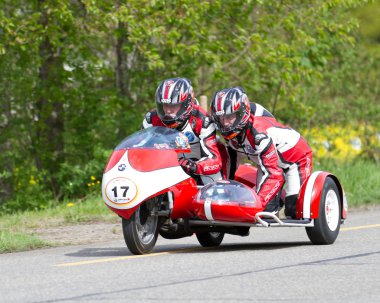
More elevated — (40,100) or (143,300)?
(40,100)

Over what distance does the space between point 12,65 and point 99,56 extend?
9.23ft

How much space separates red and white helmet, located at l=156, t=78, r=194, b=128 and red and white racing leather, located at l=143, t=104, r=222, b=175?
0.50ft

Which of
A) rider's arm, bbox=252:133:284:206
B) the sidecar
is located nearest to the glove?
the sidecar

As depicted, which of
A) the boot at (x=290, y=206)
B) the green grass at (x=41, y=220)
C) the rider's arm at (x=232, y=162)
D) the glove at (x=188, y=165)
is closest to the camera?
the glove at (x=188, y=165)

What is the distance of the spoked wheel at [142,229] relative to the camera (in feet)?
35.9

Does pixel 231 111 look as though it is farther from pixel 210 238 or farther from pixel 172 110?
pixel 210 238

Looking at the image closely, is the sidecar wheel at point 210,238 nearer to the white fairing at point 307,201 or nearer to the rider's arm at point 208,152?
the rider's arm at point 208,152

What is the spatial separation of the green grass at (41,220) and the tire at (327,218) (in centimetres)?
325

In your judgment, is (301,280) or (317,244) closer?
(301,280)

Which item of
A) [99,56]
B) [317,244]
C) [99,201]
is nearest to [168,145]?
[317,244]

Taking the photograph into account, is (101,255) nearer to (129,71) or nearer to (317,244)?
(317,244)

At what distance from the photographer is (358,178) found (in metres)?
21.6

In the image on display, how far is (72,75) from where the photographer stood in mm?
22938

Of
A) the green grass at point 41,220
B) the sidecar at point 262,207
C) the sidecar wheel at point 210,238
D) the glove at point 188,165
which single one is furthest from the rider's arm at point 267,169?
the green grass at point 41,220
